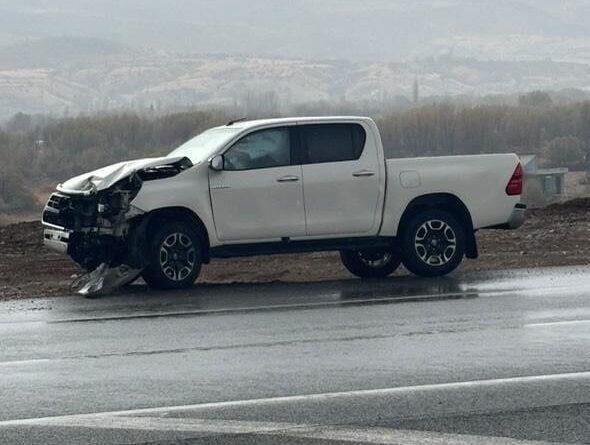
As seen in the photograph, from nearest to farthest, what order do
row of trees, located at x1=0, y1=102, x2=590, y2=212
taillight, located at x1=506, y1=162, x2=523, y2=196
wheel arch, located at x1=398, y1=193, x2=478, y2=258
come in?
wheel arch, located at x1=398, y1=193, x2=478, y2=258
taillight, located at x1=506, y1=162, x2=523, y2=196
row of trees, located at x1=0, y1=102, x2=590, y2=212

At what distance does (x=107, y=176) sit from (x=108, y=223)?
520 millimetres

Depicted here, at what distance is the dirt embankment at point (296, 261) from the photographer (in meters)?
16.9

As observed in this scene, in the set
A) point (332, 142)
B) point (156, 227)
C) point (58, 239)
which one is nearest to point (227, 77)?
point (332, 142)

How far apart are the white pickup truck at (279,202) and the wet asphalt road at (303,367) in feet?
2.62

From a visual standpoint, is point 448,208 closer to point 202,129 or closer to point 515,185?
point 515,185

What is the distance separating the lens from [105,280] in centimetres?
1516

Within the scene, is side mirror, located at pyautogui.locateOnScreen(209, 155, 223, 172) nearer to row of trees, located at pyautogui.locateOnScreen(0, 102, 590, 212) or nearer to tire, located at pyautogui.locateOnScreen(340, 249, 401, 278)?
tire, located at pyautogui.locateOnScreen(340, 249, 401, 278)

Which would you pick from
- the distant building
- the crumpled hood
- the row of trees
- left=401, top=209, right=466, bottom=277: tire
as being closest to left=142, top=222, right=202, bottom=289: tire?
the crumpled hood

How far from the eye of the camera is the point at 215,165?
50.8 ft

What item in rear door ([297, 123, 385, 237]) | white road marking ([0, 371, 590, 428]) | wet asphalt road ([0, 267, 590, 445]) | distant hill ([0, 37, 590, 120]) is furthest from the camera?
distant hill ([0, 37, 590, 120])

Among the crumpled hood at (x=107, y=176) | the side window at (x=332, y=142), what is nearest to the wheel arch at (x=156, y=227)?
the crumpled hood at (x=107, y=176)

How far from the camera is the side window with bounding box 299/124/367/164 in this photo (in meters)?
16.0

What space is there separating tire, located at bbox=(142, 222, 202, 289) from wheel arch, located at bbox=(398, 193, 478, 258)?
2.38 meters

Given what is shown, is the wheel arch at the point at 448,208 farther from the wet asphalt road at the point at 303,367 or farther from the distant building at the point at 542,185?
the distant building at the point at 542,185
